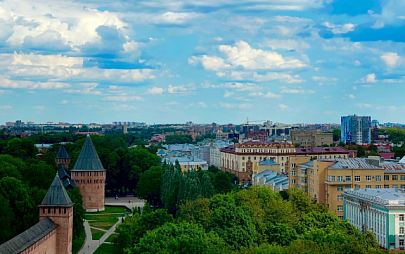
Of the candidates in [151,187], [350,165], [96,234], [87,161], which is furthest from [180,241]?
[87,161]

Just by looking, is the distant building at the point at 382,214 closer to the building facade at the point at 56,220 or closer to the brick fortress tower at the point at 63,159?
the building facade at the point at 56,220

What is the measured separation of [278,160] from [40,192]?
72710 mm

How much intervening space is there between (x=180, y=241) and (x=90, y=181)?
148ft

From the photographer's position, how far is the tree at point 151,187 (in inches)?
3214

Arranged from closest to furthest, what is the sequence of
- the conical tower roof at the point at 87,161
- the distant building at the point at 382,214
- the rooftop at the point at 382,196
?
the distant building at the point at 382,214 → the rooftop at the point at 382,196 → the conical tower roof at the point at 87,161

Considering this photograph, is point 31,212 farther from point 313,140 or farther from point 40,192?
point 313,140

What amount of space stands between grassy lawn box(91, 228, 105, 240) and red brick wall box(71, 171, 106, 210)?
13.7 metres

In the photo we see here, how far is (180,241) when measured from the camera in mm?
37719

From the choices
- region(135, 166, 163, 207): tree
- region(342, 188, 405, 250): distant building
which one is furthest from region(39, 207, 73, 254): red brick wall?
region(135, 166, 163, 207): tree

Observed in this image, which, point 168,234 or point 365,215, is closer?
point 168,234

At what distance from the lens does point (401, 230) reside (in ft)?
151

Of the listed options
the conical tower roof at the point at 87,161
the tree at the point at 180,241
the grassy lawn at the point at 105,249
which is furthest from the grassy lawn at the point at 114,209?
the tree at the point at 180,241

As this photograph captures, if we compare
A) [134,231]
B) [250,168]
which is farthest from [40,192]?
[250,168]

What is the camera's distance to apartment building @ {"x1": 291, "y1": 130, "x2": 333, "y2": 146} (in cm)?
17462
